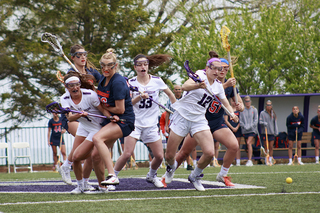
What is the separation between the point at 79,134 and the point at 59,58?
13.8m

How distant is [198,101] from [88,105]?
160 centimetres

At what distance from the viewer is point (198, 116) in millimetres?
6145

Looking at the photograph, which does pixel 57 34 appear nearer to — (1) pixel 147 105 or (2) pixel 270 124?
(2) pixel 270 124

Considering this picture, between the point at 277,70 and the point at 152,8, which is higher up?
the point at 152,8

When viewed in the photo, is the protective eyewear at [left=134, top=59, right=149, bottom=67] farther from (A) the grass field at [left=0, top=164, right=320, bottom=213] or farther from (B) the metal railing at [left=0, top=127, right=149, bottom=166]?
(B) the metal railing at [left=0, top=127, right=149, bottom=166]

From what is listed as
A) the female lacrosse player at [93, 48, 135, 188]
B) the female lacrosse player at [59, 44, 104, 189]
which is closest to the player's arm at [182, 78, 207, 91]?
the female lacrosse player at [93, 48, 135, 188]

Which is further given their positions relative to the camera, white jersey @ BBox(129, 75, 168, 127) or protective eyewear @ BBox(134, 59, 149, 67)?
white jersey @ BBox(129, 75, 168, 127)

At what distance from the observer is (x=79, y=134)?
598cm

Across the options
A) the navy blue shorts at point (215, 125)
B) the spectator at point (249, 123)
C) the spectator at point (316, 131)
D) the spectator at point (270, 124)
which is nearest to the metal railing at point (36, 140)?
the spectator at point (249, 123)

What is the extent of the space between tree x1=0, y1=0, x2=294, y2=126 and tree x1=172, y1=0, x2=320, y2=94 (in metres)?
1.81

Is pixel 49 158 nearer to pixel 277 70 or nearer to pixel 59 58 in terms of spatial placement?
pixel 59 58

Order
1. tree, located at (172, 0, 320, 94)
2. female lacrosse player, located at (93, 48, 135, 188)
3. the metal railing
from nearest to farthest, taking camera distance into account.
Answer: female lacrosse player, located at (93, 48, 135, 188), the metal railing, tree, located at (172, 0, 320, 94)

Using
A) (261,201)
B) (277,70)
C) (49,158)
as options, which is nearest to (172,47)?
(277,70)

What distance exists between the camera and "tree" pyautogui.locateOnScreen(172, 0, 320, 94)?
21.5m
